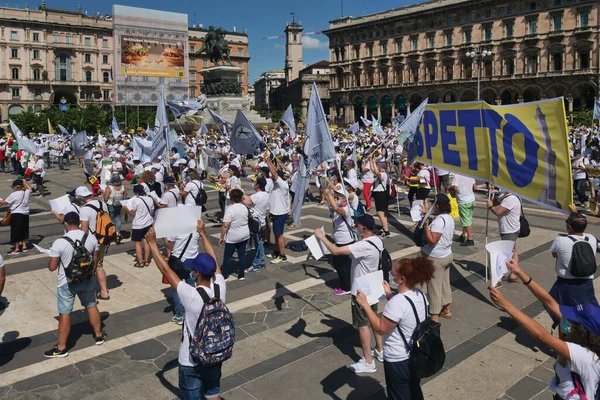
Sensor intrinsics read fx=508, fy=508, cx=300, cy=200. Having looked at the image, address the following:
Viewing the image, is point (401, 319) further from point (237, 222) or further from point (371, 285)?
point (237, 222)

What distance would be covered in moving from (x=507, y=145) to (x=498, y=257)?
2841 mm

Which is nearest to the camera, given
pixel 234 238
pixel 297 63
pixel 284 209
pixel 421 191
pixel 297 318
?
pixel 297 318

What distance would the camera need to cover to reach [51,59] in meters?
77.7

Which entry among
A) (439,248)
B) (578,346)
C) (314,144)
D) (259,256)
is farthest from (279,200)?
(578,346)

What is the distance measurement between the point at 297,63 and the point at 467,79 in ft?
182

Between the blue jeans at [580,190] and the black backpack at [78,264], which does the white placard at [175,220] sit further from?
the blue jeans at [580,190]

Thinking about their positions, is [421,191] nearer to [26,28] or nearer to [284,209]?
[284,209]

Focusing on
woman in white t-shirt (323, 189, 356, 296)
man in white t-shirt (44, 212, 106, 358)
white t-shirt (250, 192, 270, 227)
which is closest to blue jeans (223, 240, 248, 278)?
white t-shirt (250, 192, 270, 227)

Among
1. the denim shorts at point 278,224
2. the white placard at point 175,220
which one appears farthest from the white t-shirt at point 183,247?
the denim shorts at point 278,224

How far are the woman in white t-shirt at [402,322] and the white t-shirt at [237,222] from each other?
4.06m

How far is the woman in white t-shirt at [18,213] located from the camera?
389 inches

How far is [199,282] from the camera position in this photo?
3.87 m

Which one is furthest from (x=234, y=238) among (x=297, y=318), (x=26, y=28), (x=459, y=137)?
(x=26, y=28)

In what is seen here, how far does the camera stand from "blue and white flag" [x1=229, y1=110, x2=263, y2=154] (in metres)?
12.3
